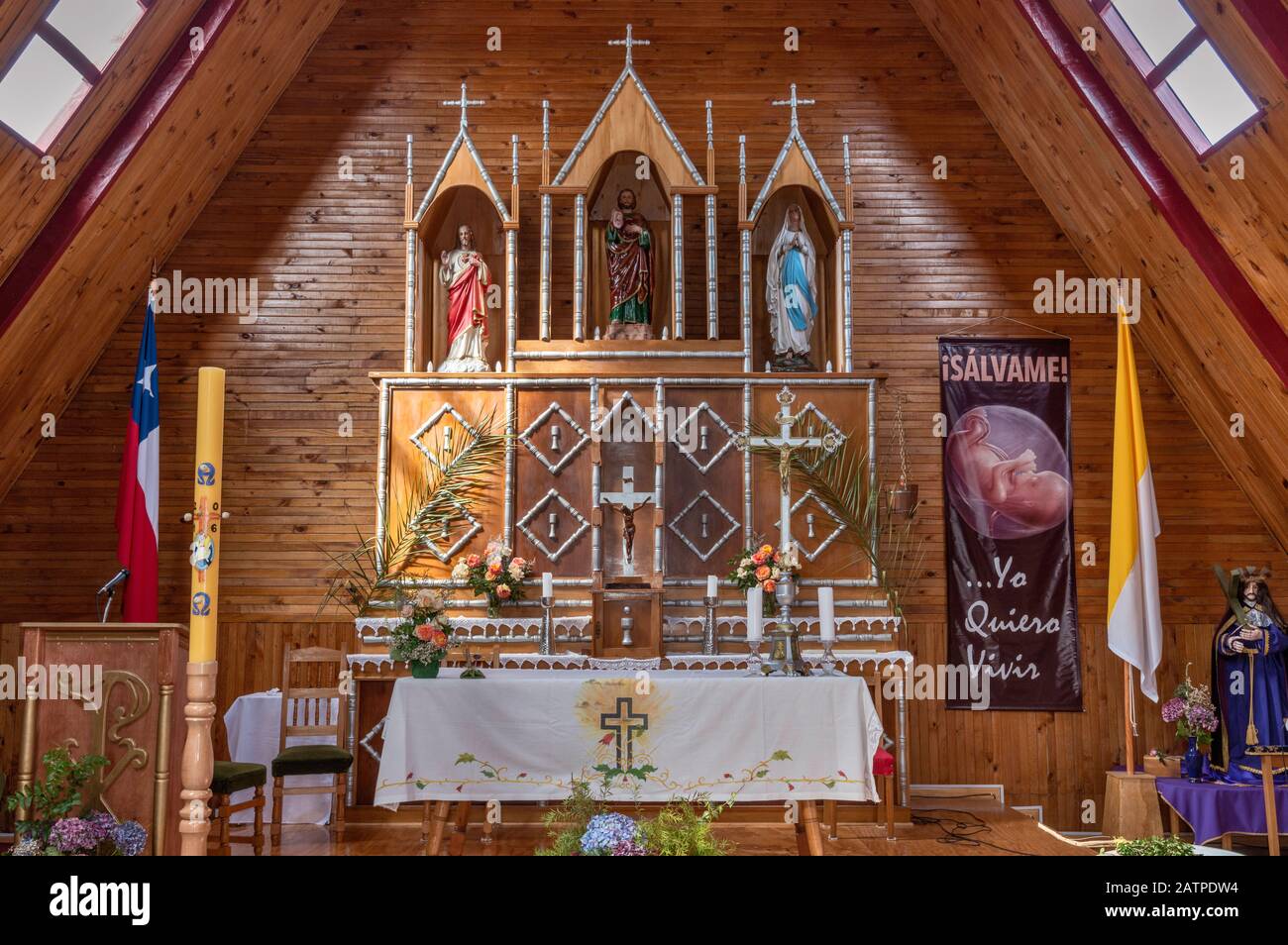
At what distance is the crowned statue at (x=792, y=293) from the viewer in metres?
8.72

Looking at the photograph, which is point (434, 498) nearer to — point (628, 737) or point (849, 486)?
point (849, 486)

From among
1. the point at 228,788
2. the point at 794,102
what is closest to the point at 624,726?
the point at 228,788

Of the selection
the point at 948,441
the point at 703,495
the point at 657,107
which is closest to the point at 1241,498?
the point at 948,441

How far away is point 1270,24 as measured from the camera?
561 centimetres

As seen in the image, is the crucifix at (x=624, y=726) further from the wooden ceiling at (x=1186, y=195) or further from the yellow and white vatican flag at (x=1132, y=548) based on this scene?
the wooden ceiling at (x=1186, y=195)

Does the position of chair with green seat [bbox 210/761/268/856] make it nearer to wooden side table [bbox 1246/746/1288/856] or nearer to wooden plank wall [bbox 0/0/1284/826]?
wooden plank wall [bbox 0/0/1284/826]

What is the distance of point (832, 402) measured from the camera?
8438 mm

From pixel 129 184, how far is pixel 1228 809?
8.23 meters

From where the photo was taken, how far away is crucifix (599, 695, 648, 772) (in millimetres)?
5516

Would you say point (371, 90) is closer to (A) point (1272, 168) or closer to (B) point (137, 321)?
(B) point (137, 321)

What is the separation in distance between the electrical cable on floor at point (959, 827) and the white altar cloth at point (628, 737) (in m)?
1.90

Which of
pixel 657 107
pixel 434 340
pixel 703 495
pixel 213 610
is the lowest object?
pixel 213 610

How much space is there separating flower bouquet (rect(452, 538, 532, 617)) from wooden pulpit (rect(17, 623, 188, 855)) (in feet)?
10.6

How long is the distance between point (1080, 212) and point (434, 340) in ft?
16.5
